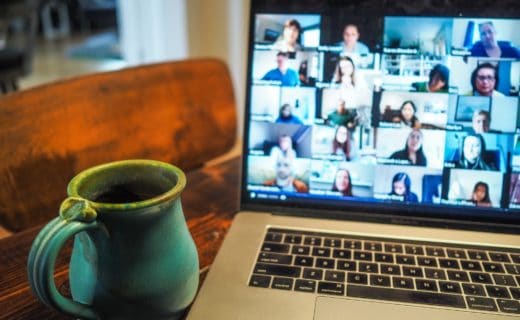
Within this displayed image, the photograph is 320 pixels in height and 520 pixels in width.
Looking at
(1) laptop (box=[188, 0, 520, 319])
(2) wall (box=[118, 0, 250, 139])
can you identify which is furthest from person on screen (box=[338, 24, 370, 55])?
(2) wall (box=[118, 0, 250, 139])

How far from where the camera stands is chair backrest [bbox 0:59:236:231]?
0.75m

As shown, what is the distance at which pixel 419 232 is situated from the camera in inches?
24.5

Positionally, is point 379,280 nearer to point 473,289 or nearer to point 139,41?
point 473,289

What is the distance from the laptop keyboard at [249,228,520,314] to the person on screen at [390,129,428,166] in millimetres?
96

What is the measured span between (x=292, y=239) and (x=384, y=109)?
0.61ft

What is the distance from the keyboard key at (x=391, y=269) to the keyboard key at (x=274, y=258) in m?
0.10

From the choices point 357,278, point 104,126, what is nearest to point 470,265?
point 357,278

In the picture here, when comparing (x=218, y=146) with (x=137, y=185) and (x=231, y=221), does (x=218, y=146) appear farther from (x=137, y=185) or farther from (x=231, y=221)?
(x=137, y=185)

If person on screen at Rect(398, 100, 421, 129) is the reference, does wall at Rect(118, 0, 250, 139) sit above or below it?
above

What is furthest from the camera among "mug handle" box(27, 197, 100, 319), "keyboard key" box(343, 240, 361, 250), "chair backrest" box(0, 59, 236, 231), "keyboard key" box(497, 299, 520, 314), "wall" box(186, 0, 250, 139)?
"wall" box(186, 0, 250, 139)

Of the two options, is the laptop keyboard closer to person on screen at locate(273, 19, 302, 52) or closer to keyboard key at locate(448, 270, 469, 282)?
keyboard key at locate(448, 270, 469, 282)

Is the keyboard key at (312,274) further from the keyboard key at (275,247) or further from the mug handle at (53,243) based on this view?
the mug handle at (53,243)

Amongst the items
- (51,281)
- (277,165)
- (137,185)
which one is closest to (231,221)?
(277,165)

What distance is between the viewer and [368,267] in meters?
0.56
